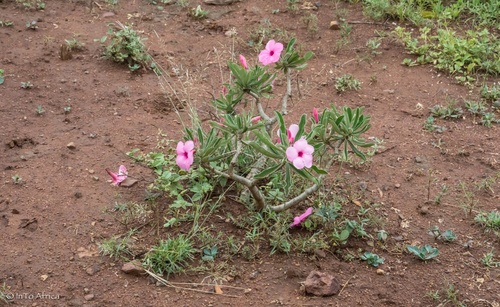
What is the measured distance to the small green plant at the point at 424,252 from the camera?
338 centimetres

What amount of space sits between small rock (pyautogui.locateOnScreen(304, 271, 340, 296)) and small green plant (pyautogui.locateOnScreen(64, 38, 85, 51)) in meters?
3.04

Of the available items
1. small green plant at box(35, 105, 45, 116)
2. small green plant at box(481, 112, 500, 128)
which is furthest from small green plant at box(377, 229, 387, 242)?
small green plant at box(35, 105, 45, 116)

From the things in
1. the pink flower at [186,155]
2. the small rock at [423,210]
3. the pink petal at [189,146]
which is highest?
the pink petal at [189,146]

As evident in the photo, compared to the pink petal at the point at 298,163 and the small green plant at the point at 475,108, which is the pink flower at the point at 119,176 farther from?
the small green plant at the point at 475,108

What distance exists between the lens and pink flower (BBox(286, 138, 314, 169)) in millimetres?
2889

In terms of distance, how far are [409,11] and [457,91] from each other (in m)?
1.12

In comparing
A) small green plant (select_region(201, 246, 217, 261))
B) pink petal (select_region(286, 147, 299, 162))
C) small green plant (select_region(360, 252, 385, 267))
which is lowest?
small green plant (select_region(201, 246, 217, 261))

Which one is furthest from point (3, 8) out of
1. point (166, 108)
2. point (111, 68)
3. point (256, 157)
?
point (256, 157)

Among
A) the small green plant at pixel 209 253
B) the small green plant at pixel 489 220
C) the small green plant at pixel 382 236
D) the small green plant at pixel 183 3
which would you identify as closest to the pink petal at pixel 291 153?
the small green plant at pixel 209 253

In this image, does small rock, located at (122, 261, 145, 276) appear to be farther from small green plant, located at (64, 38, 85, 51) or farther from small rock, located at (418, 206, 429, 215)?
small green plant, located at (64, 38, 85, 51)

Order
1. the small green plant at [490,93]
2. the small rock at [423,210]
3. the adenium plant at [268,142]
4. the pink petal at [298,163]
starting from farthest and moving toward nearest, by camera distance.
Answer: the small green plant at [490,93] → the small rock at [423,210] → the adenium plant at [268,142] → the pink petal at [298,163]

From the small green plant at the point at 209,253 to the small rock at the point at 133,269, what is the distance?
0.32 metres

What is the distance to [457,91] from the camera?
4984 millimetres

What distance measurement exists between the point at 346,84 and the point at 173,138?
1475mm
